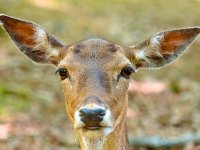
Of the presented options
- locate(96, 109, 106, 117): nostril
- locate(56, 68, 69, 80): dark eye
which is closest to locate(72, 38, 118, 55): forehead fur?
locate(56, 68, 69, 80): dark eye

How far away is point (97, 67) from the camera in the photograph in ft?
24.1

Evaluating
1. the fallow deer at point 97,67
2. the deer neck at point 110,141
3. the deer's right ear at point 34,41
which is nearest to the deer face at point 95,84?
the fallow deer at point 97,67

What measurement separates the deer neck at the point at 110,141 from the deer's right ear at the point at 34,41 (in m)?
1.14

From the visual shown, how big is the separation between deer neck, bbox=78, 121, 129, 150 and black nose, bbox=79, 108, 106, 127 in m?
A: 0.71

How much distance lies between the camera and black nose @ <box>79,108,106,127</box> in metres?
6.51

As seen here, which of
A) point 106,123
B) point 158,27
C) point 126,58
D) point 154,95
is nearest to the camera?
point 106,123

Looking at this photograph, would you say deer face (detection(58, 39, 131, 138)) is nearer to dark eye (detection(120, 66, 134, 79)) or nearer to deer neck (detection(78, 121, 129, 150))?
dark eye (detection(120, 66, 134, 79))

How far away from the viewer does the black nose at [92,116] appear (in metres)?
6.51

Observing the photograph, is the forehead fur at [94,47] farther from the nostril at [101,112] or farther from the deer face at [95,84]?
the nostril at [101,112]

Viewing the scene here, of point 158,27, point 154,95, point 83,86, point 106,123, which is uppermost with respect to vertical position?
point 158,27

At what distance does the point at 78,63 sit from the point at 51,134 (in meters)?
4.33

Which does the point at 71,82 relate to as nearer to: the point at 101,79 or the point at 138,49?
the point at 101,79

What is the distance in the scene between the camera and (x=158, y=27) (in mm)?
19969

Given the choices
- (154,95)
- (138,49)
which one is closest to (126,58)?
(138,49)
